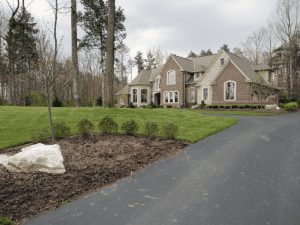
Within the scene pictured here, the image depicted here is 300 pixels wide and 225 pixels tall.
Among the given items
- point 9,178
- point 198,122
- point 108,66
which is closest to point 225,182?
point 9,178

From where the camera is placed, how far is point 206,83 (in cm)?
2981

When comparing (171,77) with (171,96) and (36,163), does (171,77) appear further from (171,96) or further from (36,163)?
(36,163)

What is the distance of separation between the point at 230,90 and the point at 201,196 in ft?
82.0

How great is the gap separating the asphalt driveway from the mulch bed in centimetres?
35

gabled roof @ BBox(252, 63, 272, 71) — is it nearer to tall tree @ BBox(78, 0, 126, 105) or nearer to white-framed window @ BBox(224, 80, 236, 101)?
white-framed window @ BBox(224, 80, 236, 101)

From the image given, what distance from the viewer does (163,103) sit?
34.4 m

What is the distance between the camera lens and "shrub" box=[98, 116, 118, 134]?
9.33 meters

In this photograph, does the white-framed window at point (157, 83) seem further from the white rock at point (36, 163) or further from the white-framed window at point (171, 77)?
the white rock at point (36, 163)

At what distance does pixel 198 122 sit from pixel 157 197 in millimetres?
9602

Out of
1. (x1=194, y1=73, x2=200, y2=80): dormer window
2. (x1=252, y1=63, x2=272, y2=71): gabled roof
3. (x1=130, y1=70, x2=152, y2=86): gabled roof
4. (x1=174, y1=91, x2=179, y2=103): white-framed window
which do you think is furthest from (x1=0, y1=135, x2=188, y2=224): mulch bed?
(x1=130, y1=70, x2=152, y2=86): gabled roof

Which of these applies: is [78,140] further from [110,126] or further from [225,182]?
[225,182]

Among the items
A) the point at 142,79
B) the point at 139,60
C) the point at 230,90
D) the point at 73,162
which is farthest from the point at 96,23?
the point at 139,60

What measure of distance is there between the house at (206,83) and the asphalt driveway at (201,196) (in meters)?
20.8

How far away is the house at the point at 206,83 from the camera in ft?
86.1
